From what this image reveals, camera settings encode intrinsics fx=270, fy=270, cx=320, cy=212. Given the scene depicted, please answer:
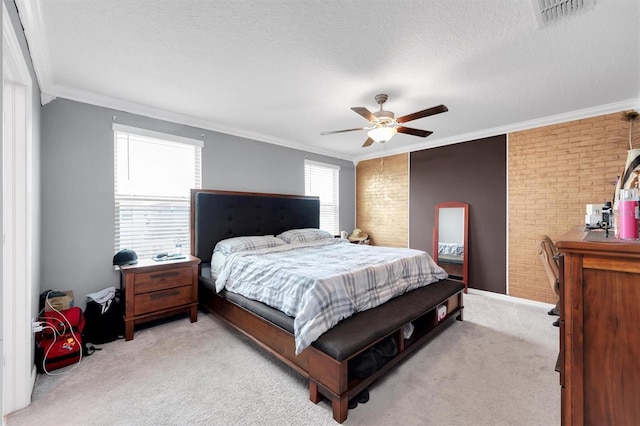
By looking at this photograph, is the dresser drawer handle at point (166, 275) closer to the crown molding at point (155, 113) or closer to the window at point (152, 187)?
the window at point (152, 187)

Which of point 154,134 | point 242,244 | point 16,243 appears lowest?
point 242,244

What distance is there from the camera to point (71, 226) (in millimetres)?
2721

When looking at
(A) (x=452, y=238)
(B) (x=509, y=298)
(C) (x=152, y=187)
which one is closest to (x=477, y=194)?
(A) (x=452, y=238)

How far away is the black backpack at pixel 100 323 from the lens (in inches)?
101

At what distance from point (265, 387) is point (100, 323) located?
1.82 meters

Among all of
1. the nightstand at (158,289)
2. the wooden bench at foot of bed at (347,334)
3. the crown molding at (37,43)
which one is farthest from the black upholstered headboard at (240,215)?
the crown molding at (37,43)

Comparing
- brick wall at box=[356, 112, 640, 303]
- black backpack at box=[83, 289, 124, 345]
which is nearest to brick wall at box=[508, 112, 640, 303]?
brick wall at box=[356, 112, 640, 303]

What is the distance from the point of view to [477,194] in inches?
165

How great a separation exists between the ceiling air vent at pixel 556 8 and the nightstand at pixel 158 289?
3597mm

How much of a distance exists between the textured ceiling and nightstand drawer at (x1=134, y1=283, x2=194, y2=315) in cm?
207

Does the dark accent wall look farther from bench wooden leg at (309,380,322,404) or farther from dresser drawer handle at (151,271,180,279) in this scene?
dresser drawer handle at (151,271,180,279)

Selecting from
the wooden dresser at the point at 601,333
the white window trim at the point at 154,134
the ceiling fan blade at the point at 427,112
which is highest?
the white window trim at the point at 154,134

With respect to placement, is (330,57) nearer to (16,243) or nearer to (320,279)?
(320,279)

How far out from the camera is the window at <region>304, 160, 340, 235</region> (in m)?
5.11
